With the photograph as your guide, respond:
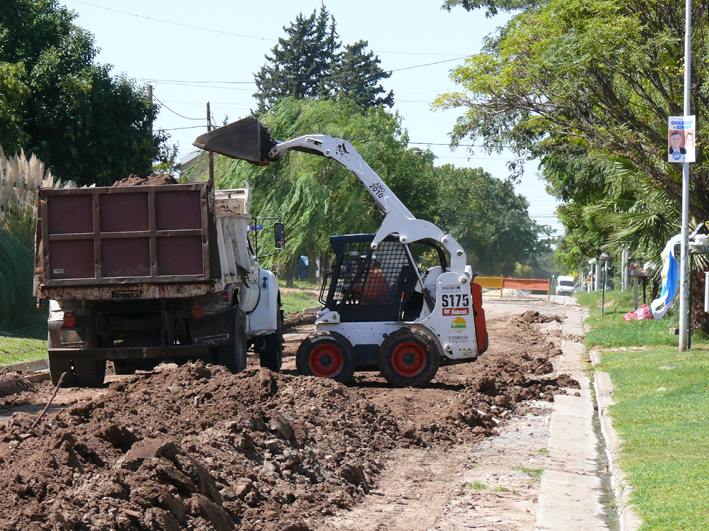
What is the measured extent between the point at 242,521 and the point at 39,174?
2033 cm

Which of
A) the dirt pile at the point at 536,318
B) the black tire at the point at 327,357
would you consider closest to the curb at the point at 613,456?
the black tire at the point at 327,357

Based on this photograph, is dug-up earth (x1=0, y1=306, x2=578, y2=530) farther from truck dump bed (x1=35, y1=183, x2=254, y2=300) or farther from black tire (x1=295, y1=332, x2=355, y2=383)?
truck dump bed (x1=35, y1=183, x2=254, y2=300)

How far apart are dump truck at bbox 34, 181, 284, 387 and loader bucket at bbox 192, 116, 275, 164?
3.62 ft

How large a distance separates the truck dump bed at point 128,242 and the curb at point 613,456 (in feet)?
17.6

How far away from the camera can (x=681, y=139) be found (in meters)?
22.3

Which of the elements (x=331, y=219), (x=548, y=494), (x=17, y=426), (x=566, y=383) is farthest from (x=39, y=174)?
(x=331, y=219)

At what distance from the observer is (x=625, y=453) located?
11781 mm

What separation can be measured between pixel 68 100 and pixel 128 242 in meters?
21.2

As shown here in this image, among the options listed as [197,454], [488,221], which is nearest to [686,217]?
[197,454]

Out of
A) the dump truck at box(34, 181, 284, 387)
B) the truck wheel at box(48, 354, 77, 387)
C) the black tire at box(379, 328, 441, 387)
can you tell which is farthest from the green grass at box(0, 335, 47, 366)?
the black tire at box(379, 328, 441, 387)

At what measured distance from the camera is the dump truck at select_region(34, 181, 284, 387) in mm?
15875

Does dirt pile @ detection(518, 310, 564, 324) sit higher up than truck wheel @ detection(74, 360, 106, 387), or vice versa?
truck wheel @ detection(74, 360, 106, 387)

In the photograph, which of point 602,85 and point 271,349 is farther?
point 602,85

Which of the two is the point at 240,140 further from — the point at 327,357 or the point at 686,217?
the point at 686,217
